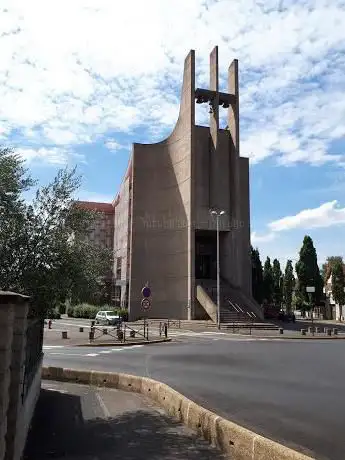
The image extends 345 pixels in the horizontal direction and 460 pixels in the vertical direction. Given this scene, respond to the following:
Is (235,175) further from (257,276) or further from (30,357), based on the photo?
(30,357)

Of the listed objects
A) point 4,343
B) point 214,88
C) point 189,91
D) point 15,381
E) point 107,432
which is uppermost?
point 214,88

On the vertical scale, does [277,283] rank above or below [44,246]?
above

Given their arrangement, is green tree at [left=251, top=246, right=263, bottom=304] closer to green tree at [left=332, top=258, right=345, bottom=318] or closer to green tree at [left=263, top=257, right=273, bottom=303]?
green tree at [left=263, top=257, right=273, bottom=303]

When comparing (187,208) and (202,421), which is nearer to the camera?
(202,421)

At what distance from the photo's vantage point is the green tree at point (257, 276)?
7748 centimetres

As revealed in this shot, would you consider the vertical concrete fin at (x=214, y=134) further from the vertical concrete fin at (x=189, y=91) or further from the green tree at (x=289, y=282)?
the green tree at (x=289, y=282)

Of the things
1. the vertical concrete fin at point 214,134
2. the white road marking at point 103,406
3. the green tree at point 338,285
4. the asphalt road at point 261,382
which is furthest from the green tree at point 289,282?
the white road marking at point 103,406

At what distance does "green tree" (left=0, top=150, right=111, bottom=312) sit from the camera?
8.59 metres

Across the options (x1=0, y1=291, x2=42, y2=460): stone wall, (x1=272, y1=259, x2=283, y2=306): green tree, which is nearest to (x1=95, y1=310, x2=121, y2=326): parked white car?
(x1=0, y1=291, x2=42, y2=460): stone wall

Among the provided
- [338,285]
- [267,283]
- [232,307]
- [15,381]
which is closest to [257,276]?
[267,283]

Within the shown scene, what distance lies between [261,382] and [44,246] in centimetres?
703

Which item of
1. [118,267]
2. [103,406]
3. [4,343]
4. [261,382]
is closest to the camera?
[4,343]

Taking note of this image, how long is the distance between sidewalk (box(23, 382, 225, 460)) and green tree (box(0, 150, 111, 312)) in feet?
7.07

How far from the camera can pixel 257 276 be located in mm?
78938
